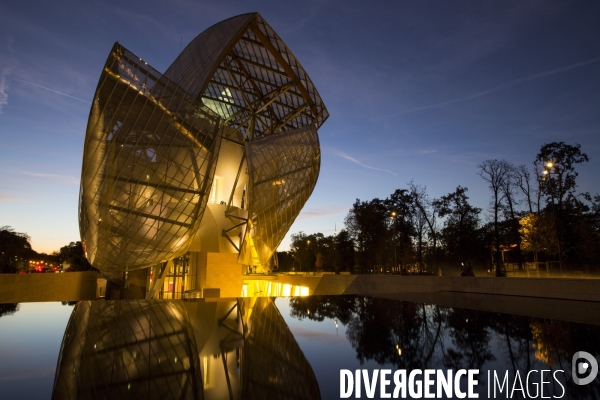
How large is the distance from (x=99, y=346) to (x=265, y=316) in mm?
3469

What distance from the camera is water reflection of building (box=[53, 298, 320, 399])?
2.88 meters

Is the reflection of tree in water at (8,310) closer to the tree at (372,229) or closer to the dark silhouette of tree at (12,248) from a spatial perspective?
the tree at (372,229)

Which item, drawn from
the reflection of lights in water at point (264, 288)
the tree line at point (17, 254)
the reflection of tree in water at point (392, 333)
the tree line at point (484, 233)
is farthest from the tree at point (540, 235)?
the tree line at point (17, 254)

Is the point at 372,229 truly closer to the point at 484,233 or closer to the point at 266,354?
the point at 484,233

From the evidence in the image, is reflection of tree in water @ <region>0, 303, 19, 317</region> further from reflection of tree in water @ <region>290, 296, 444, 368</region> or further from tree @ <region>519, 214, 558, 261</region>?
tree @ <region>519, 214, 558, 261</region>

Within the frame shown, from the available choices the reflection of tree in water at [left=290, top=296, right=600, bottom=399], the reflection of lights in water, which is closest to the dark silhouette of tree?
the reflection of lights in water

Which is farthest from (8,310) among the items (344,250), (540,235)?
(344,250)

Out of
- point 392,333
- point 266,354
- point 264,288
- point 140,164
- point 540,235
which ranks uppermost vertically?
point 140,164

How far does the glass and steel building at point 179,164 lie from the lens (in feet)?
47.4

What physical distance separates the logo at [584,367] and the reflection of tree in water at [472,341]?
0.06 meters

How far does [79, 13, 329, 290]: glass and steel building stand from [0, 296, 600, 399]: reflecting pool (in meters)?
8.87

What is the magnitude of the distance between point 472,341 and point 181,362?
3874 mm

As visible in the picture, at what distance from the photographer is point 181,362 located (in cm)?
370

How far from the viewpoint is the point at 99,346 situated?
4.34 m
